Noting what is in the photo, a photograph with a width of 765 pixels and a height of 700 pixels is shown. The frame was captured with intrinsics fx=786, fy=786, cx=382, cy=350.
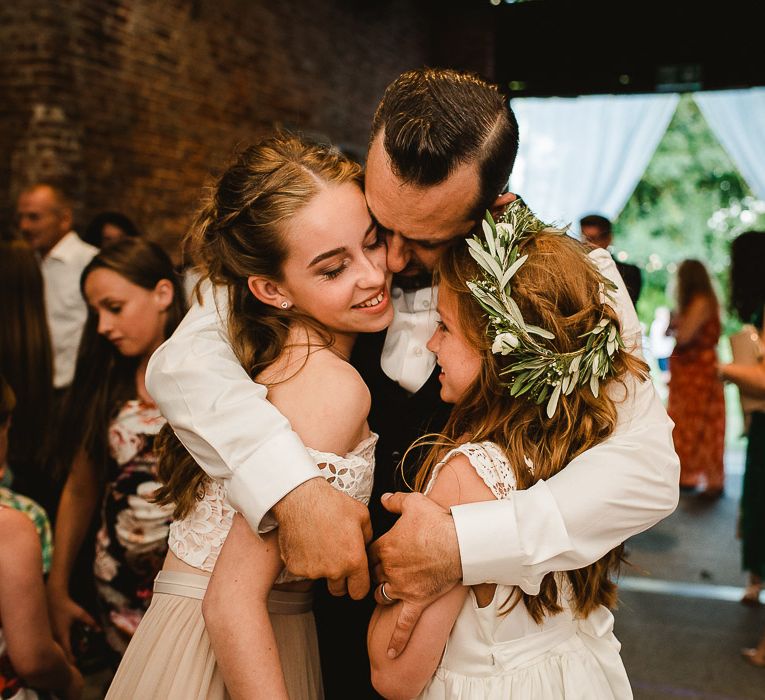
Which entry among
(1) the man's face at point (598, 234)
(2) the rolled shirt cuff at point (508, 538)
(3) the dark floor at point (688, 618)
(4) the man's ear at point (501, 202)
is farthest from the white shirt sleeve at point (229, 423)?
(1) the man's face at point (598, 234)

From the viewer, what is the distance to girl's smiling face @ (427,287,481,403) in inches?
54.8

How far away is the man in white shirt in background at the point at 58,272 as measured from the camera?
4.13 m

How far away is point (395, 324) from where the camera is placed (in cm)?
157

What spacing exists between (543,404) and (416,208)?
0.41 m

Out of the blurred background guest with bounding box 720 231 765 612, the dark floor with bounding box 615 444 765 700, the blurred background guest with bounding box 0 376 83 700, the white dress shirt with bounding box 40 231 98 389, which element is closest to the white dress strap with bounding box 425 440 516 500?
the blurred background guest with bounding box 0 376 83 700

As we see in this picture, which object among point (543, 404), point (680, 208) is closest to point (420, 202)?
point (543, 404)

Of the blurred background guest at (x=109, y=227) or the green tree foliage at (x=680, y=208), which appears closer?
the blurred background guest at (x=109, y=227)

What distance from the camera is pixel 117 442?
7.50ft

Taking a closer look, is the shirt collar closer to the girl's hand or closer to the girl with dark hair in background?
the girl with dark hair in background

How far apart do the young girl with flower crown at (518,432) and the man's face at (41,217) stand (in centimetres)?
337

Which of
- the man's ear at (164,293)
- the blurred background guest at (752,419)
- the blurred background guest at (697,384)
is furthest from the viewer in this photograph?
the blurred background guest at (697,384)

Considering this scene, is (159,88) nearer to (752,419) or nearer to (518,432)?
(752,419)

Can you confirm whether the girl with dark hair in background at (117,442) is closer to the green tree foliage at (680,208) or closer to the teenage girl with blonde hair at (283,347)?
the teenage girl with blonde hair at (283,347)

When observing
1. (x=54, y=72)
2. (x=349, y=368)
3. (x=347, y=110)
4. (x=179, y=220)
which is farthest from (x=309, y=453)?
(x=347, y=110)
